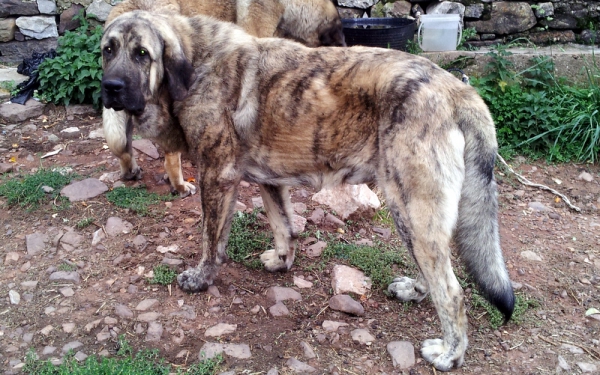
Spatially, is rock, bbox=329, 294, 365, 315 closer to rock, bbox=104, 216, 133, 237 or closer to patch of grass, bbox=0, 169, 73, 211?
rock, bbox=104, 216, 133, 237

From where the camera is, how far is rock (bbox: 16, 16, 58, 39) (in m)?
7.82

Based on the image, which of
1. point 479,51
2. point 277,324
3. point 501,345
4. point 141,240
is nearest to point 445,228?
point 501,345

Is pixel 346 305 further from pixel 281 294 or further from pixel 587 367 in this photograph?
pixel 587 367

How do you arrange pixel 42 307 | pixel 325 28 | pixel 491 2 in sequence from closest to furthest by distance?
pixel 42 307
pixel 325 28
pixel 491 2

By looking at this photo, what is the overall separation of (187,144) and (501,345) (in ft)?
8.21

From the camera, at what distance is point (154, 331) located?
3.70 m

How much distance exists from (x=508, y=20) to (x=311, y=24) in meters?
3.34

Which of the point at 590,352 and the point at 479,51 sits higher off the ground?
the point at 479,51

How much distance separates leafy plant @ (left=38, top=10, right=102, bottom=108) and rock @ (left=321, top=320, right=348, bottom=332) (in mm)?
4367

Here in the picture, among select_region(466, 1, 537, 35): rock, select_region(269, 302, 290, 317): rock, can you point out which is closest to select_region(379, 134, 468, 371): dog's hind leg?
select_region(269, 302, 290, 317): rock

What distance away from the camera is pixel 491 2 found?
845 centimetres

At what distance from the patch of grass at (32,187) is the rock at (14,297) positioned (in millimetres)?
1169

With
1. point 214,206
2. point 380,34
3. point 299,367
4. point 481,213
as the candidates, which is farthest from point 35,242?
point 380,34

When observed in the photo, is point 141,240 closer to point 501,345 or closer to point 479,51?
point 501,345
